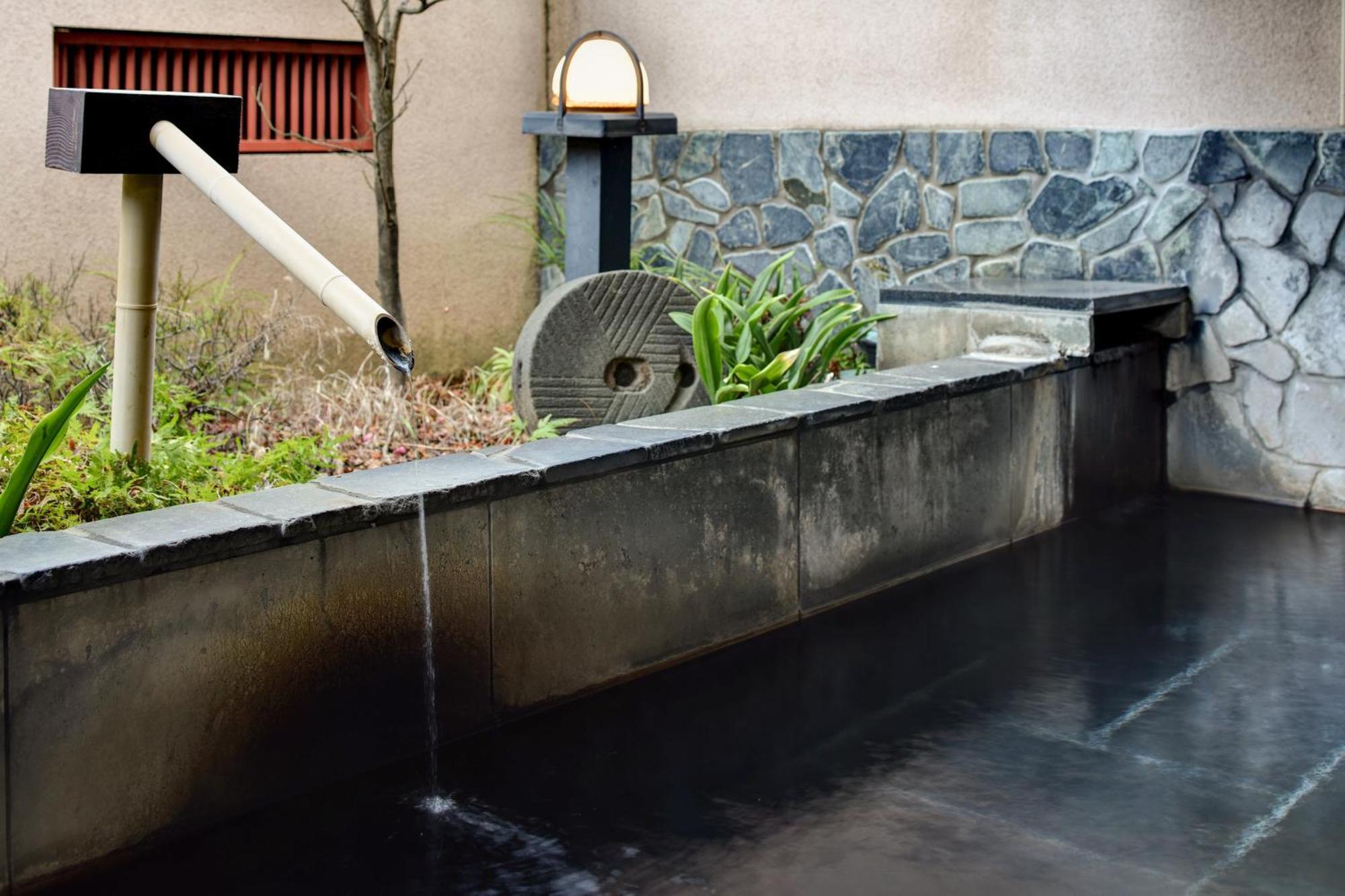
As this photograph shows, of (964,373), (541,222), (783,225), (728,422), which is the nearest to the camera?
(728,422)

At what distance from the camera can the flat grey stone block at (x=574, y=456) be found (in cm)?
385

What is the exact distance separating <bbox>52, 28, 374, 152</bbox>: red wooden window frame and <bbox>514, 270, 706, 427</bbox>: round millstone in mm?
2239

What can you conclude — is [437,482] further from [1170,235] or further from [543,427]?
[1170,235]

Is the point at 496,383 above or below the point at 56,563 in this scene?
above

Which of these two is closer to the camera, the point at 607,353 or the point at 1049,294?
the point at 607,353

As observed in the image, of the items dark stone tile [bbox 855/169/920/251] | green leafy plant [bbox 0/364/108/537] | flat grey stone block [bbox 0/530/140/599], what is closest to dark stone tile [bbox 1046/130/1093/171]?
dark stone tile [bbox 855/169/920/251]

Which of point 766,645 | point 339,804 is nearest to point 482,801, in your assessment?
point 339,804

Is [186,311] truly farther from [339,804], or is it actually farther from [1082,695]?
[1082,695]

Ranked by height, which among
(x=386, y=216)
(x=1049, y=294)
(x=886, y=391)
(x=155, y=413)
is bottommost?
(x=155, y=413)

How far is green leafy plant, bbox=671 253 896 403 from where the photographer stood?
5.60 metres

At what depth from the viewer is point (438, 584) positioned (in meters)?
3.60

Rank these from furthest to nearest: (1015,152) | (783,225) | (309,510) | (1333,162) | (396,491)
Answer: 1. (783,225)
2. (1015,152)
3. (1333,162)
4. (396,491)
5. (309,510)

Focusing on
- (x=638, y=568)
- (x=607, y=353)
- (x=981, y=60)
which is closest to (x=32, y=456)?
(x=638, y=568)

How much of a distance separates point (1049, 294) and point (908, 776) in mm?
2982
